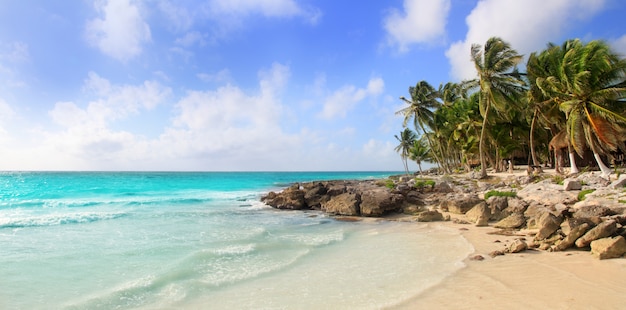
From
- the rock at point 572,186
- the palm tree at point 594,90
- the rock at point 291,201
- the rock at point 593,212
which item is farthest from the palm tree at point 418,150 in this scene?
the rock at point 593,212

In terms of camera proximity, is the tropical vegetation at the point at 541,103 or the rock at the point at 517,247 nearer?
the rock at the point at 517,247

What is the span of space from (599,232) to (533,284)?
3.33 metres

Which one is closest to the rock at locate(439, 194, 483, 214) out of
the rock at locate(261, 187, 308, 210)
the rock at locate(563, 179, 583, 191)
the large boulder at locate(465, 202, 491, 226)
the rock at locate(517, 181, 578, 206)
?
the large boulder at locate(465, 202, 491, 226)

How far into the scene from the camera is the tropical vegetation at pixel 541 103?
65.5ft

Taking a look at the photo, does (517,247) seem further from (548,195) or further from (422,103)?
(422,103)

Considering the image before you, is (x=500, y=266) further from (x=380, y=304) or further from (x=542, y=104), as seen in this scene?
(x=542, y=104)

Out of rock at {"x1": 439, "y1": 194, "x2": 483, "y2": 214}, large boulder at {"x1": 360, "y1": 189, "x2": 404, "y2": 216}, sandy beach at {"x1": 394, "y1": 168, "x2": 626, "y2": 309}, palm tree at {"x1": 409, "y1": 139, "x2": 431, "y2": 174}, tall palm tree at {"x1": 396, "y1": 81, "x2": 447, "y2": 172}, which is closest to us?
sandy beach at {"x1": 394, "y1": 168, "x2": 626, "y2": 309}

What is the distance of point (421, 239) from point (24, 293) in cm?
1016

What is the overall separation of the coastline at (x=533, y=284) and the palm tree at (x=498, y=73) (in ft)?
75.4

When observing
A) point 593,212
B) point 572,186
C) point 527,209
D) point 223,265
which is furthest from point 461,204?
point 223,265

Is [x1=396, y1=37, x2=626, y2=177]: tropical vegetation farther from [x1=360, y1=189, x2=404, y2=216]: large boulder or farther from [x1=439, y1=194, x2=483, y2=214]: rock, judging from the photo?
[x1=360, y1=189, x2=404, y2=216]: large boulder

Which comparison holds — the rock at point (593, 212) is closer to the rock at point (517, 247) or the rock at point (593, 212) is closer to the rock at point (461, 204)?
the rock at point (517, 247)

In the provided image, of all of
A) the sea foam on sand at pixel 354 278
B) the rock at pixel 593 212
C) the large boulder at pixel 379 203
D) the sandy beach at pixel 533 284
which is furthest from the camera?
the large boulder at pixel 379 203

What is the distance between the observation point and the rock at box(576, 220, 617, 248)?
7.90 m
